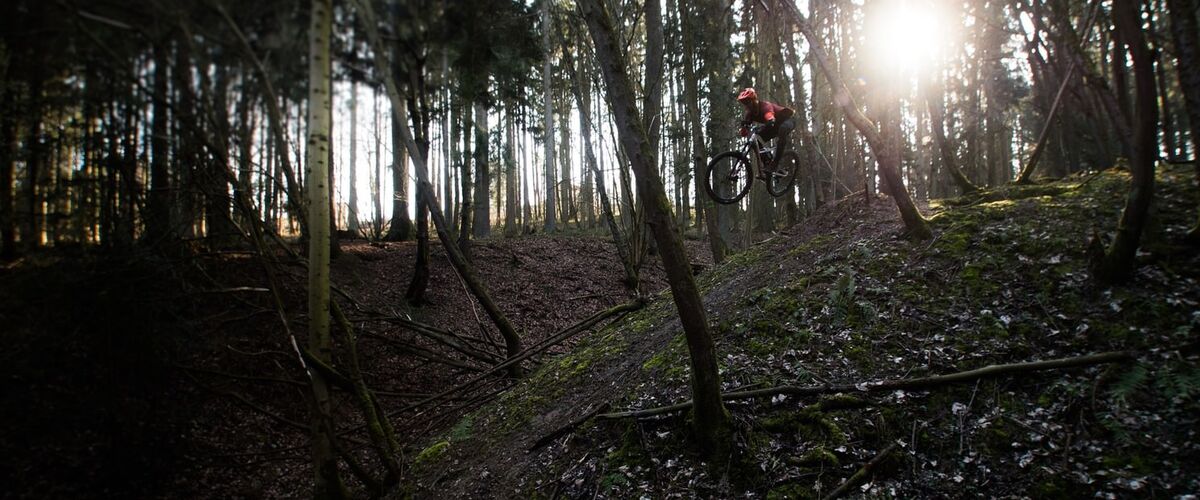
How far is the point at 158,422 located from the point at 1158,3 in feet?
60.4

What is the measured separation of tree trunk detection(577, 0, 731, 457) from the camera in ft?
11.3

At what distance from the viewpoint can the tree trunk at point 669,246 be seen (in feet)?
11.3

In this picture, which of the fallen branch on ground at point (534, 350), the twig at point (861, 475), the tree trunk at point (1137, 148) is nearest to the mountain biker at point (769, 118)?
the fallen branch on ground at point (534, 350)

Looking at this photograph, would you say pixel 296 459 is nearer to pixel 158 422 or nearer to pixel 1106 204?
pixel 158 422

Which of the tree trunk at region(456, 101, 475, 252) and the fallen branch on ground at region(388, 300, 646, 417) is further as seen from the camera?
the tree trunk at region(456, 101, 475, 252)

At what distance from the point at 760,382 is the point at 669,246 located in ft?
5.51

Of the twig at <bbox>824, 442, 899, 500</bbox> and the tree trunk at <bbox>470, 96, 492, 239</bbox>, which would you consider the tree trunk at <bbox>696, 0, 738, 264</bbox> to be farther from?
the twig at <bbox>824, 442, 899, 500</bbox>

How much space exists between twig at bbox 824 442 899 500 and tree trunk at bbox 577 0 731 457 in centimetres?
77

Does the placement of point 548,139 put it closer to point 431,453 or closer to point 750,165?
point 750,165

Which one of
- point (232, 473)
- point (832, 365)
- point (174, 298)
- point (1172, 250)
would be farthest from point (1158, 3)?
point (232, 473)

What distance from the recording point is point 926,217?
668 cm

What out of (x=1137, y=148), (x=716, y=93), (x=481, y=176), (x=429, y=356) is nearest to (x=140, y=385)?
(x=429, y=356)

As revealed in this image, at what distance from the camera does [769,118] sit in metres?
7.67

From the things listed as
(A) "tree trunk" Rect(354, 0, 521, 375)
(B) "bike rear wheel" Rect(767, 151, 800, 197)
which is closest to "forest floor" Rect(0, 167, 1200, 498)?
(A) "tree trunk" Rect(354, 0, 521, 375)
